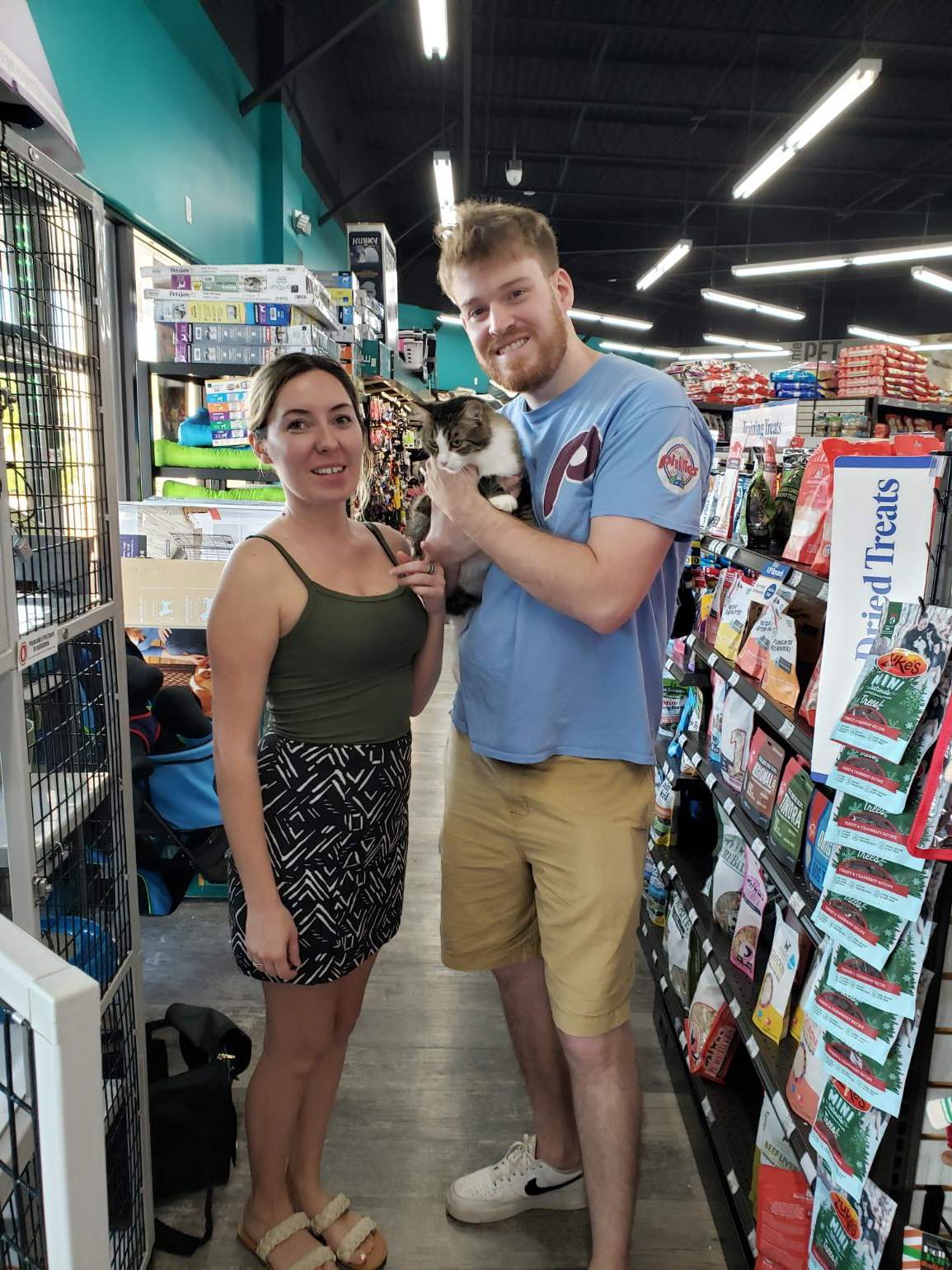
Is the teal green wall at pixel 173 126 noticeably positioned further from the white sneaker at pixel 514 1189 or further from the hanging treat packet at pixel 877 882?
the white sneaker at pixel 514 1189

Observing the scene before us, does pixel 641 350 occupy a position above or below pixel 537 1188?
above

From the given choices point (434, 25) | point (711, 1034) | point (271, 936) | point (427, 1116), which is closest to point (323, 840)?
point (271, 936)

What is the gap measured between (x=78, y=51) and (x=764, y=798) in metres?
4.69

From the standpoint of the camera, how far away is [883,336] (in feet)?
63.6

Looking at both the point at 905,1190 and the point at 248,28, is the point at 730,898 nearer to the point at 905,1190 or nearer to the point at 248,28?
the point at 905,1190

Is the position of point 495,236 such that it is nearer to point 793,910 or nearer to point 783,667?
point 783,667

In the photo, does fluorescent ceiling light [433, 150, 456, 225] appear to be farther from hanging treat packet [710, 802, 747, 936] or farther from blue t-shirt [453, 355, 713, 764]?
blue t-shirt [453, 355, 713, 764]

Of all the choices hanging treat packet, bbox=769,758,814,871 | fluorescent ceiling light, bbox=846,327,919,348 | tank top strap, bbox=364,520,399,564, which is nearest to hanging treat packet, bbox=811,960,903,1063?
hanging treat packet, bbox=769,758,814,871

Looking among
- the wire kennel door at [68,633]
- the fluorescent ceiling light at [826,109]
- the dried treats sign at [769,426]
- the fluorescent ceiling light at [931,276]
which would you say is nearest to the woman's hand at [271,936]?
the wire kennel door at [68,633]

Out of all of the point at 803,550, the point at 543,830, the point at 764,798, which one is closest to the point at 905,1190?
the point at 543,830

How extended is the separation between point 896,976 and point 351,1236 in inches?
53.1

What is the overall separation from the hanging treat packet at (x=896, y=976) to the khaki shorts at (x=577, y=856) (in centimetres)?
47

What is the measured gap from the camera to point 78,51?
13.7ft

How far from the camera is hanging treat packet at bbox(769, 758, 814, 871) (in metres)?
1.94
